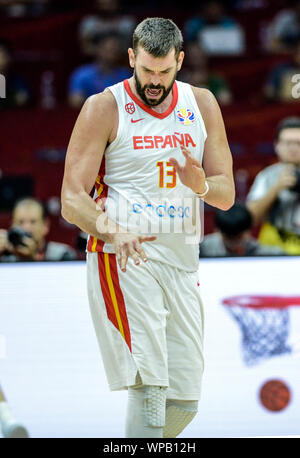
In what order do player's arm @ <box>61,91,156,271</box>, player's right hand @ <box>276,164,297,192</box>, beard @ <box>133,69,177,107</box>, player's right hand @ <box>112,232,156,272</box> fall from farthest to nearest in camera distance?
player's right hand @ <box>276,164,297,192</box> → beard @ <box>133,69,177,107</box> → player's arm @ <box>61,91,156,271</box> → player's right hand @ <box>112,232,156,272</box>

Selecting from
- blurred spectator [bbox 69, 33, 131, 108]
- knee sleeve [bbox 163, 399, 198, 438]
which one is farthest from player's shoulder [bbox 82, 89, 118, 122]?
blurred spectator [bbox 69, 33, 131, 108]

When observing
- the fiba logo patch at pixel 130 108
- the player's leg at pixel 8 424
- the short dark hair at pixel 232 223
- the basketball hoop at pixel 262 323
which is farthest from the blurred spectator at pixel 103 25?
the fiba logo patch at pixel 130 108

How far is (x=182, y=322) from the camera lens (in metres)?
4.04

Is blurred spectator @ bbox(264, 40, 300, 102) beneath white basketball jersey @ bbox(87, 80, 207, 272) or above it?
above

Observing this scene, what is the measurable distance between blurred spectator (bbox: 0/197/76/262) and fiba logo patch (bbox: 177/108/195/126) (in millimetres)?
1596

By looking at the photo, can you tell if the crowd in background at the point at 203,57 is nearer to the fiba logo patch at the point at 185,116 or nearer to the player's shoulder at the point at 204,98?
the player's shoulder at the point at 204,98

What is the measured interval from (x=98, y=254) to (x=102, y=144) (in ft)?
1.78

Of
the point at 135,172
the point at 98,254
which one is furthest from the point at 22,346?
the point at 135,172

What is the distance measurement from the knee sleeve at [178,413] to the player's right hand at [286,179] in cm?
306

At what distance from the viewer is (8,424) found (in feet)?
16.0

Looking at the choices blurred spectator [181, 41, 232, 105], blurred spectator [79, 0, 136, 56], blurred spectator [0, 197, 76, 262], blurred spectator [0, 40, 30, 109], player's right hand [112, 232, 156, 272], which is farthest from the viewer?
blurred spectator [79, 0, 136, 56]

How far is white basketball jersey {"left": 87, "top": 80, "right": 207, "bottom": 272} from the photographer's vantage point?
399 centimetres

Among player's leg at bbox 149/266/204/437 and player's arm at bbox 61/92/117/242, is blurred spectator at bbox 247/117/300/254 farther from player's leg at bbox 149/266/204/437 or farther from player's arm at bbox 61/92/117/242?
player's arm at bbox 61/92/117/242

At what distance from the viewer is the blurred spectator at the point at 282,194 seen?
6.82m
